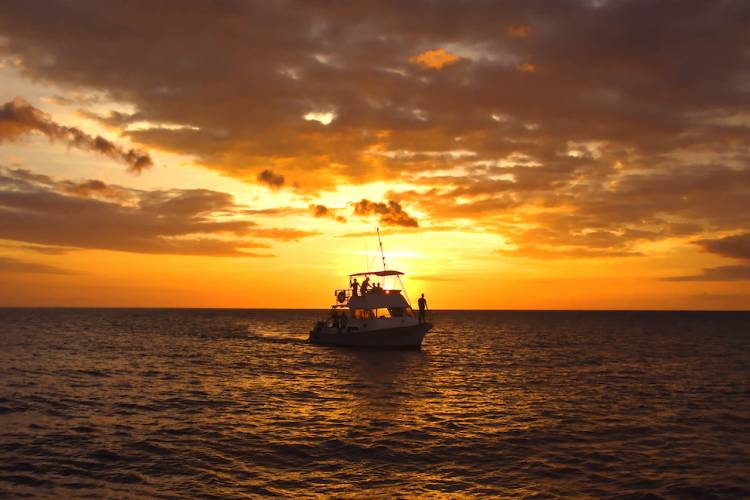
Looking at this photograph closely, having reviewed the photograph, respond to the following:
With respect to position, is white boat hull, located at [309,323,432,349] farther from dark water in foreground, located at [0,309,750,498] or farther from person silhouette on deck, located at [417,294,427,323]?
dark water in foreground, located at [0,309,750,498]

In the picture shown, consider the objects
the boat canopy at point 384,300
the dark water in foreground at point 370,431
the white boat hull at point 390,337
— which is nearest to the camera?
the dark water in foreground at point 370,431

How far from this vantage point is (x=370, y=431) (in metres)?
23.6

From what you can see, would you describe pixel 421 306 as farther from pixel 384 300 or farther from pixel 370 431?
pixel 370 431

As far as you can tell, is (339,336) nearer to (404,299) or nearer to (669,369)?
(404,299)

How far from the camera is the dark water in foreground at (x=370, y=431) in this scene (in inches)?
663

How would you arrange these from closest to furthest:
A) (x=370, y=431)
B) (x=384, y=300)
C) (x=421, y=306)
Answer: (x=370, y=431) → (x=421, y=306) → (x=384, y=300)

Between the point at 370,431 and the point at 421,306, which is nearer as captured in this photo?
the point at 370,431

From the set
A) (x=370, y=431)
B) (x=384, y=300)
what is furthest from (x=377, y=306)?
(x=370, y=431)

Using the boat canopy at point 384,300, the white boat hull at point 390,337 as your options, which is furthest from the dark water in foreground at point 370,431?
the boat canopy at point 384,300

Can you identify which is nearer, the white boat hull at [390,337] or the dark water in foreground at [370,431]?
the dark water in foreground at [370,431]

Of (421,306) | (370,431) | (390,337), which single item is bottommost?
(370,431)

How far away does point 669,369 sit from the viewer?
48312 mm

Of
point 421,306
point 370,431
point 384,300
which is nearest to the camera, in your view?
point 370,431

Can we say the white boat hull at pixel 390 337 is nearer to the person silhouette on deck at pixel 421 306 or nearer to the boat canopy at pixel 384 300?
the person silhouette on deck at pixel 421 306
